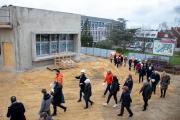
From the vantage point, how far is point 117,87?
42.0ft

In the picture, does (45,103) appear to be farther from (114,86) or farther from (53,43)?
(53,43)

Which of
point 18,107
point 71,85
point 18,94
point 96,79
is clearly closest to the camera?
point 18,107

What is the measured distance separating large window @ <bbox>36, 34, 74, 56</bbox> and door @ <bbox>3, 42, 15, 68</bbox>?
8.22 ft

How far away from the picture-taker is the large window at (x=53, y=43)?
22.0 metres

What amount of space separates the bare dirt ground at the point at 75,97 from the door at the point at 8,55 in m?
0.96

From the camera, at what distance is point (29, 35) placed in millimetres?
20250

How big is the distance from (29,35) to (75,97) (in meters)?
7.61

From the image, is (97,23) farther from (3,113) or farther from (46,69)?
(3,113)

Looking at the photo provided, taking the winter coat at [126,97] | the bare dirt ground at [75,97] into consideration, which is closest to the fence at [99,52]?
the bare dirt ground at [75,97]

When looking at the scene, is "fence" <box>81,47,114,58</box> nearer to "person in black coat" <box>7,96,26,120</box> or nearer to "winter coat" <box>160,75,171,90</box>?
"winter coat" <box>160,75,171,90</box>

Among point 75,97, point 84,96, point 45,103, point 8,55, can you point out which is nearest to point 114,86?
point 84,96

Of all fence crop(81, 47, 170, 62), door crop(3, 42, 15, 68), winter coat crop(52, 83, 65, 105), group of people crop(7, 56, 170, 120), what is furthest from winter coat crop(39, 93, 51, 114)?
fence crop(81, 47, 170, 62)

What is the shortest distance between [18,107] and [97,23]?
296ft

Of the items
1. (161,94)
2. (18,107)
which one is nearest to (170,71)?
(161,94)
